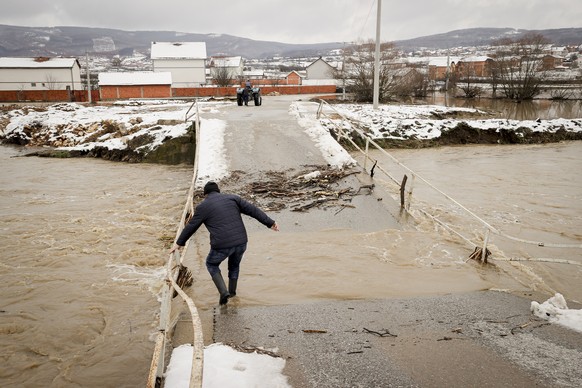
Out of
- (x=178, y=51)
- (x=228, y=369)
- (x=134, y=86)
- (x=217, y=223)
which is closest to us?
(x=228, y=369)

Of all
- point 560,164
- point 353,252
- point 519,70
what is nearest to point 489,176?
point 560,164

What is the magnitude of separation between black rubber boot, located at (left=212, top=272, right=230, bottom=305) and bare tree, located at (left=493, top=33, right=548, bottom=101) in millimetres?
59614

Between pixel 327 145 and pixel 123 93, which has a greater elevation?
pixel 123 93

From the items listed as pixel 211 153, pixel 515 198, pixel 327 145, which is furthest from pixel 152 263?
pixel 515 198

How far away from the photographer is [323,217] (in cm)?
962

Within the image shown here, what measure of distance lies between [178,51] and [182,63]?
2.44 m

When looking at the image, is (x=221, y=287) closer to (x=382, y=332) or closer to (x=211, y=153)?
(x=382, y=332)

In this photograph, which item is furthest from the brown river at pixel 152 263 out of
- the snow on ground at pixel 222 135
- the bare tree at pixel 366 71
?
the bare tree at pixel 366 71

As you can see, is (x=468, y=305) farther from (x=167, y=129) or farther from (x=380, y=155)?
(x=167, y=129)

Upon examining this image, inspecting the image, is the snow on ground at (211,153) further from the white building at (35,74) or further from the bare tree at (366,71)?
the white building at (35,74)

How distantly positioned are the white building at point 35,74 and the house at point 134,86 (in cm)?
848

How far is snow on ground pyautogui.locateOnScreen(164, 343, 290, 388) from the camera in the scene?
13.2 feet

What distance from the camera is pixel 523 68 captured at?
57438mm

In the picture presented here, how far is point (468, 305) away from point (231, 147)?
9974 mm
